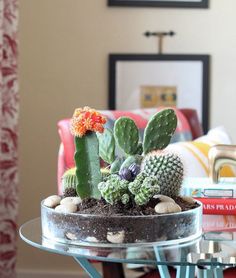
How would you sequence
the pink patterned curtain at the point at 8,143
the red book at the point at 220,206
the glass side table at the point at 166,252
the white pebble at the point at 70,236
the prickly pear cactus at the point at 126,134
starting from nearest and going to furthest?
the glass side table at the point at 166,252 → the white pebble at the point at 70,236 → the prickly pear cactus at the point at 126,134 → the red book at the point at 220,206 → the pink patterned curtain at the point at 8,143

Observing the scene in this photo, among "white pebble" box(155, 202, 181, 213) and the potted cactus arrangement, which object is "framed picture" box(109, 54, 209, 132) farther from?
"white pebble" box(155, 202, 181, 213)

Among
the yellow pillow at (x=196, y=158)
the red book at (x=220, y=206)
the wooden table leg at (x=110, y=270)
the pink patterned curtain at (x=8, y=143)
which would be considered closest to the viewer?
the red book at (x=220, y=206)

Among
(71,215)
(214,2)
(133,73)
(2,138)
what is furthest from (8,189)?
(71,215)

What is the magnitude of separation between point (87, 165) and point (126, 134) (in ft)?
0.37

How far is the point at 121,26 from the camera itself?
10.5ft

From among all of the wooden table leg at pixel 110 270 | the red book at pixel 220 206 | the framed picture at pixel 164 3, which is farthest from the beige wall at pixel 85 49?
the red book at pixel 220 206

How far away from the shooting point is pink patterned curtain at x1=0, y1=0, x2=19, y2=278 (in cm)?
278

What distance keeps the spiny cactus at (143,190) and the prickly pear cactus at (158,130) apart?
0.14 meters

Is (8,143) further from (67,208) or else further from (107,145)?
(67,208)

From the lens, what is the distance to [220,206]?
1.56 metres

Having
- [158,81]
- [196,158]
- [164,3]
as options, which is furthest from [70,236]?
[164,3]

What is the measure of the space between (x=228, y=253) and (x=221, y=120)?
1993mm

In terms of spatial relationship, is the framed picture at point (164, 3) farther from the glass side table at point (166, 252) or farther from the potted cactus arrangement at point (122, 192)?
the glass side table at point (166, 252)

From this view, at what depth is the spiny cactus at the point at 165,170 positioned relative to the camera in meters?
1.37
